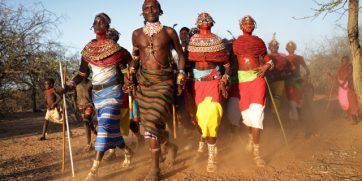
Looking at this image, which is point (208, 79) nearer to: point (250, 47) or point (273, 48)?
point (250, 47)

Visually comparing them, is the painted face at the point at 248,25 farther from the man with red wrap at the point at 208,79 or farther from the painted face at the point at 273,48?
the painted face at the point at 273,48

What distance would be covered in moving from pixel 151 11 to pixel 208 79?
4.27ft

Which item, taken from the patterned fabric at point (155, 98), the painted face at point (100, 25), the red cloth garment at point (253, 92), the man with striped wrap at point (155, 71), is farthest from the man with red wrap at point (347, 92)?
the painted face at point (100, 25)

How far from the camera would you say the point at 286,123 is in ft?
28.3

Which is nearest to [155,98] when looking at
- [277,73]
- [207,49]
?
[207,49]

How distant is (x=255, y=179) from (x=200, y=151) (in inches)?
55.6

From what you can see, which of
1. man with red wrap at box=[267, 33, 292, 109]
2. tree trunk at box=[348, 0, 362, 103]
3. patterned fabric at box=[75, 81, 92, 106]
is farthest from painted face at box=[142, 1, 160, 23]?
man with red wrap at box=[267, 33, 292, 109]

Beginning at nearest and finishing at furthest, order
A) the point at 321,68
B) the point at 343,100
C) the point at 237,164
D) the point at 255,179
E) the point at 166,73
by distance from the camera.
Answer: the point at 255,179 → the point at 166,73 → the point at 237,164 → the point at 343,100 → the point at 321,68

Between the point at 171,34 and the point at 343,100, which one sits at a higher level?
the point at 171,34

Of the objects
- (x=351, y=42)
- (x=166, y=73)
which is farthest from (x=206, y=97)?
(x=351, y=42)

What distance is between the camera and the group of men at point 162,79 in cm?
468

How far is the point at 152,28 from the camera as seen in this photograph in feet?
15.4

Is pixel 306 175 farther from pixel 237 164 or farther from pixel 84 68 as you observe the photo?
pixel 84 68

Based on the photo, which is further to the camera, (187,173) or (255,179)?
(187,173)
